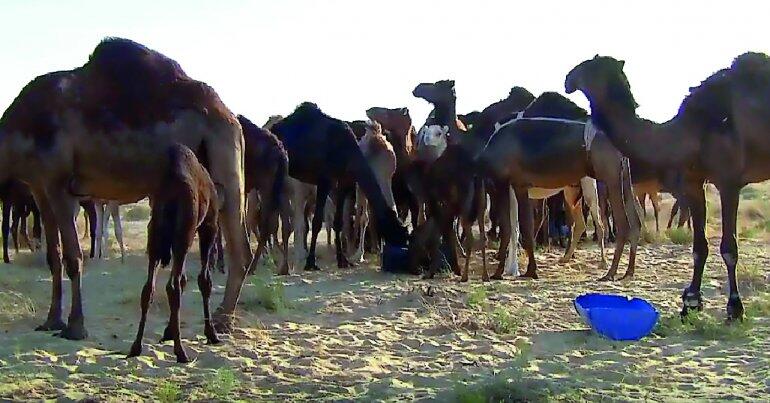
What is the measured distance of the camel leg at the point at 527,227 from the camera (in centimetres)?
1302

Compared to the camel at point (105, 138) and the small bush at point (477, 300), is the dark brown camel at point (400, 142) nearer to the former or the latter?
the small bush at point (477, 300)

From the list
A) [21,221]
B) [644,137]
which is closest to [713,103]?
[644,137]

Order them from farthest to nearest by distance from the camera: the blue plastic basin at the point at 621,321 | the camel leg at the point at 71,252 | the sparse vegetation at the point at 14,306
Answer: the sparse vegetation at the point at 14,306, the blue plastic basin at the point at 621,321, the camel leg at the point at 71,252

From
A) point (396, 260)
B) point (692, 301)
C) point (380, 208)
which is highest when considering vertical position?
point (380, 208)

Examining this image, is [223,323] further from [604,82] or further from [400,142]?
[400,142]

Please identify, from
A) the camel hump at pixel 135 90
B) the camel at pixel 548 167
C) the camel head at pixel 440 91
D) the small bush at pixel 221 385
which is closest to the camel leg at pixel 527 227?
the camel at pixel 548 167

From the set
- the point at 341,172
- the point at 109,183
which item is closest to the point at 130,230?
the point at 341,172

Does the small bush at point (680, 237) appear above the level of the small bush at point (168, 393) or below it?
above

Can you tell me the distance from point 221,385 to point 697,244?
18.2 feet

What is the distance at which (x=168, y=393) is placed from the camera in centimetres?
609

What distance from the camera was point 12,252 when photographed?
16.9 metres

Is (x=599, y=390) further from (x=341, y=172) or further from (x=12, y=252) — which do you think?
(x=12, y=252)

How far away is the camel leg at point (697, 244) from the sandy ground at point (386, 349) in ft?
1.21

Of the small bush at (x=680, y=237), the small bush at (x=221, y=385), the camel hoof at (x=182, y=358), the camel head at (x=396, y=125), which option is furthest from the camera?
the small bush at (x=680, y=237)
